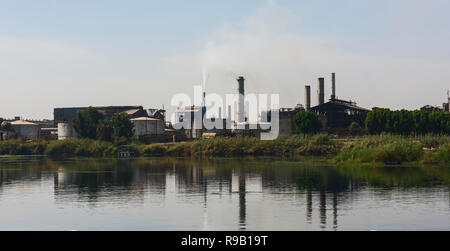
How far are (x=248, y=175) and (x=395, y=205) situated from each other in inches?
841

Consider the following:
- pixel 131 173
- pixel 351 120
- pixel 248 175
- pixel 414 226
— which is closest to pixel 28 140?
pixel 351 120

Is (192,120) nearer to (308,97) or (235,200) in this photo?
(308,97)

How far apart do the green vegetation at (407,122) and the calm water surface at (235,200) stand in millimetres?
51145

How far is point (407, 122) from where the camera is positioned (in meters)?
103

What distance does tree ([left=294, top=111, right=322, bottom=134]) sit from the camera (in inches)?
4259

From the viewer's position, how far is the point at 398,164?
5759cm

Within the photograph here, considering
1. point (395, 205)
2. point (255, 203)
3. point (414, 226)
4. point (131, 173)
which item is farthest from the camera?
point (131, 173)

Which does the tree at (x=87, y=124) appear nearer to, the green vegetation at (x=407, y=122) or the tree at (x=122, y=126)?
the tree at (x=122, y=126)

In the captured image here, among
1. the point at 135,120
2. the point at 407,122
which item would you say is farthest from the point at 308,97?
the point at 135,120

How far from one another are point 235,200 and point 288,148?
180 ft

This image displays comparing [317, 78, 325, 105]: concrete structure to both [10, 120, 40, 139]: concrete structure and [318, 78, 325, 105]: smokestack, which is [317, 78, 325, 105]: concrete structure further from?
[10, 120, 40, 139]: concrete structure

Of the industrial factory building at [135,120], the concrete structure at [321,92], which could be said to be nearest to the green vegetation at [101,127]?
the industrial factory building at [135,120]

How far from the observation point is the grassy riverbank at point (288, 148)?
58938 mm

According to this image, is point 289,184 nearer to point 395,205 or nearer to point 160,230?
point 395,205
